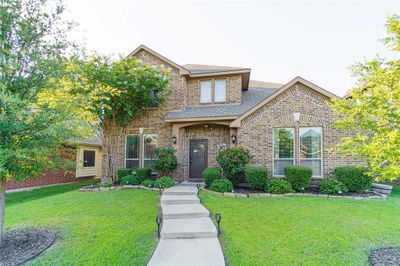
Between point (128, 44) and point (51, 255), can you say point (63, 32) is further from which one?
point (128, 44)

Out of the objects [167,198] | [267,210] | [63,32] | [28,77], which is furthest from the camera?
[167,198]

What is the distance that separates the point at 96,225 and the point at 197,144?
6975mm

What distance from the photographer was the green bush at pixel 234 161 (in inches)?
345

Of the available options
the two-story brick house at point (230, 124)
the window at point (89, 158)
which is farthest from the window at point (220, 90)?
the window at point (89, 158)

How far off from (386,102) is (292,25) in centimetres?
910

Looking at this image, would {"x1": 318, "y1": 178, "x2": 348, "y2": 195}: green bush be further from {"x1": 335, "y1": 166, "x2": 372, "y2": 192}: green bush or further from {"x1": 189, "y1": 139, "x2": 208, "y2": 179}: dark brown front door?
{"x1": 189, "y1": 139, "x2": 208, "y2": 179}: dark brown front door

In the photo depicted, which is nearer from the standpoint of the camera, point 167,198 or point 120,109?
point 167,198

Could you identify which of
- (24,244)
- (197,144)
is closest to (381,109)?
(24,244)

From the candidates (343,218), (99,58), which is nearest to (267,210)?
(343,218)

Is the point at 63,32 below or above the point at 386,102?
above

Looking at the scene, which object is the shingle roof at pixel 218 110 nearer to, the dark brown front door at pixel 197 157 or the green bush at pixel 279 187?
the dark brown front door at pixel 197 157

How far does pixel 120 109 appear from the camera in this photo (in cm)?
1169

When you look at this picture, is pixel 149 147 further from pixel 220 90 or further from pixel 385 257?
pixel 385 257

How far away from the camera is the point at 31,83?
4117mm
